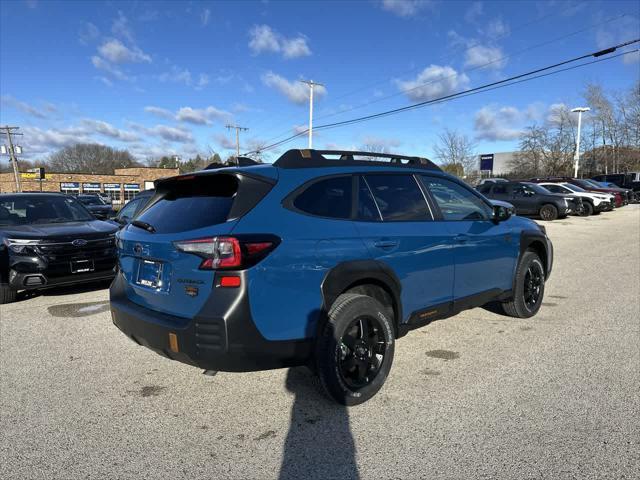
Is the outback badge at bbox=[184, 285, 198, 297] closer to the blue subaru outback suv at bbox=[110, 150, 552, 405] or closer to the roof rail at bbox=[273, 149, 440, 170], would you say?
the blue subaru outback suv at bbox=[110, 150, 552, 405]

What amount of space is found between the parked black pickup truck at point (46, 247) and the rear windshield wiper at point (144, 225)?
3.16 m

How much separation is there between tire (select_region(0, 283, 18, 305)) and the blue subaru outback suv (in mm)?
3407

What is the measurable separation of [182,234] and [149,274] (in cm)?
47

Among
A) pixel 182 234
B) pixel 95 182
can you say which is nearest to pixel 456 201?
pixel 182 234

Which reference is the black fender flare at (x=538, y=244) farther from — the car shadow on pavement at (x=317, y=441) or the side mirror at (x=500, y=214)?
the car shadow on pavement at (x=317, y=441)

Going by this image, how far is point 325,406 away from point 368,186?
1728mm

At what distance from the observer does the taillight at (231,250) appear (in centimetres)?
267

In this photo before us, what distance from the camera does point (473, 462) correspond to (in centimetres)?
255

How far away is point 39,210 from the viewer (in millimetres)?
7027

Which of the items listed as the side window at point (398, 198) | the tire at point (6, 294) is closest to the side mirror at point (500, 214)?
the side window at point (398, 198)

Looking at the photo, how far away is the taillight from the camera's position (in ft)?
8.75

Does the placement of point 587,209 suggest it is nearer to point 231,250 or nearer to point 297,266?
point 297,266

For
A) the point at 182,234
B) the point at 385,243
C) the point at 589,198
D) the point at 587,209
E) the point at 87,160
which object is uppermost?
the point at 87,160

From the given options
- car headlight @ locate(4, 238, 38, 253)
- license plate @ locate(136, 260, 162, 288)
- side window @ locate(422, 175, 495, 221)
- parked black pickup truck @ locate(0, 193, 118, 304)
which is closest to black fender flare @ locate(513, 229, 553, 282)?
side window @ locate(422, 175, 495, 221)
